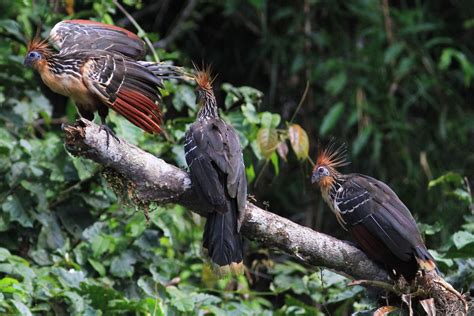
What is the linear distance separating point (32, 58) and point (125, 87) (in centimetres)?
46

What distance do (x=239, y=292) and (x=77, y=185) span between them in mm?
1047

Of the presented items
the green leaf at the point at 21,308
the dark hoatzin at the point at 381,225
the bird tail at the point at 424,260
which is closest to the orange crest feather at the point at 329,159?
the dark hoatzin at the point at 381,225

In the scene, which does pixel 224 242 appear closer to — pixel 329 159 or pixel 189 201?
pixel 189 201

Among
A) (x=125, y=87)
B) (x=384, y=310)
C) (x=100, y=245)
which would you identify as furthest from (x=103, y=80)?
(x=384, y=310)

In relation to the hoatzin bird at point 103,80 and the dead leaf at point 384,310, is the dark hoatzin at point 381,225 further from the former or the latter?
the hoatzin bird at point 103,80

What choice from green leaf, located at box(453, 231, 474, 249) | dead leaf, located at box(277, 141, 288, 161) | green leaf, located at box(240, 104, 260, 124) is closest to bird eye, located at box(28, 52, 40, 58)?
green leaf, located at box(240, 104, 260, 124)

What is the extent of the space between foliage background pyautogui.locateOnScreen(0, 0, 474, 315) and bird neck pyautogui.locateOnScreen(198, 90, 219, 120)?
14.6 inches

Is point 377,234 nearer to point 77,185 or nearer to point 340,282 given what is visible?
point 340,282

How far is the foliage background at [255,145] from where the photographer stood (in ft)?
15.0

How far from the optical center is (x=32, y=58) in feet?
13.2

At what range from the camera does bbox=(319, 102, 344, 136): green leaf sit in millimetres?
6461

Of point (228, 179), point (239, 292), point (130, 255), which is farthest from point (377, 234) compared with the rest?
point (130, 255)

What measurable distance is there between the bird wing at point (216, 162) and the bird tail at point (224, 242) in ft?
0.18

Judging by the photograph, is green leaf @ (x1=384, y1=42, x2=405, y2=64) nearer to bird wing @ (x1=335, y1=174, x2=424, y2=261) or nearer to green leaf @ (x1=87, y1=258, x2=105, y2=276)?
bird wing @ (x1=335, y1=174, x2=424, y2=261)
